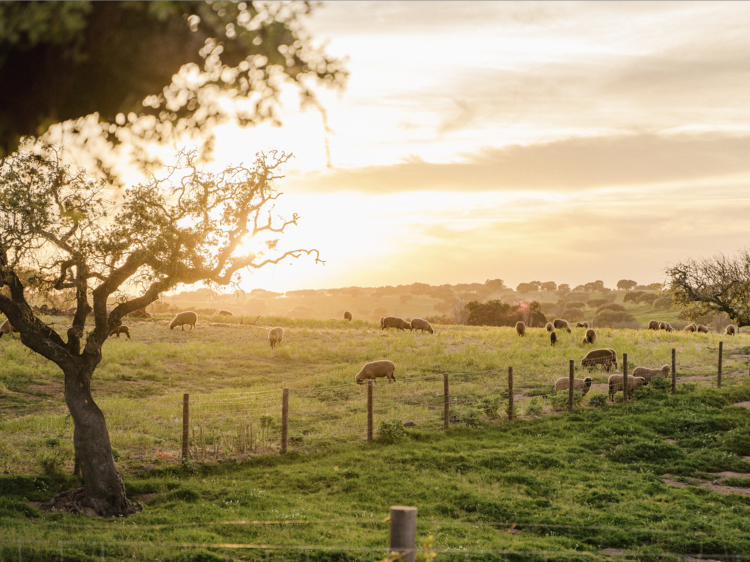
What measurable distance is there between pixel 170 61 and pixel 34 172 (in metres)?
A: 6.90

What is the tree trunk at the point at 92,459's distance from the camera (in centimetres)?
1140

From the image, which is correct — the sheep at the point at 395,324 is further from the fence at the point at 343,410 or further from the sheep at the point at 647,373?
the sheep at the point at 647,373

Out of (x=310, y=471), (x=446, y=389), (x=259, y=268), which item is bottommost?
(x=310, y=471)

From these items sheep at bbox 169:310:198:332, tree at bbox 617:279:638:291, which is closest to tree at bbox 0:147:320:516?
sheep at bbox 169:310:198:332

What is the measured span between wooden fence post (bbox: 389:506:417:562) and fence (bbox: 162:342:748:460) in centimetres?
1164

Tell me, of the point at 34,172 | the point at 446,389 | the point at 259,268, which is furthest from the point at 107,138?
the point at 446,389

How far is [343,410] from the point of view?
20188 millimetres

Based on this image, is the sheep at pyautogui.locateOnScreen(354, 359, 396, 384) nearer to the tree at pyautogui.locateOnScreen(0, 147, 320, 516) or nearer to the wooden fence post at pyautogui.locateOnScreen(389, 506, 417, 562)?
the tree at pyautogui.locateOnScreen(0, 147, 320, 516)

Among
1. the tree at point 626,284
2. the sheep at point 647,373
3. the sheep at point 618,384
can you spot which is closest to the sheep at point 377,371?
the sheep at point 618,384

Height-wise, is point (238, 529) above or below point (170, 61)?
below

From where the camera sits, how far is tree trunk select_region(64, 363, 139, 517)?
11398 mm

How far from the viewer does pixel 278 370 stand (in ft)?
105

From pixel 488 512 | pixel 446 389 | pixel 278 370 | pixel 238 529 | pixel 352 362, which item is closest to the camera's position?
pixel 238 529

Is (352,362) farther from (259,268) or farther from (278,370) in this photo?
(259,268)
